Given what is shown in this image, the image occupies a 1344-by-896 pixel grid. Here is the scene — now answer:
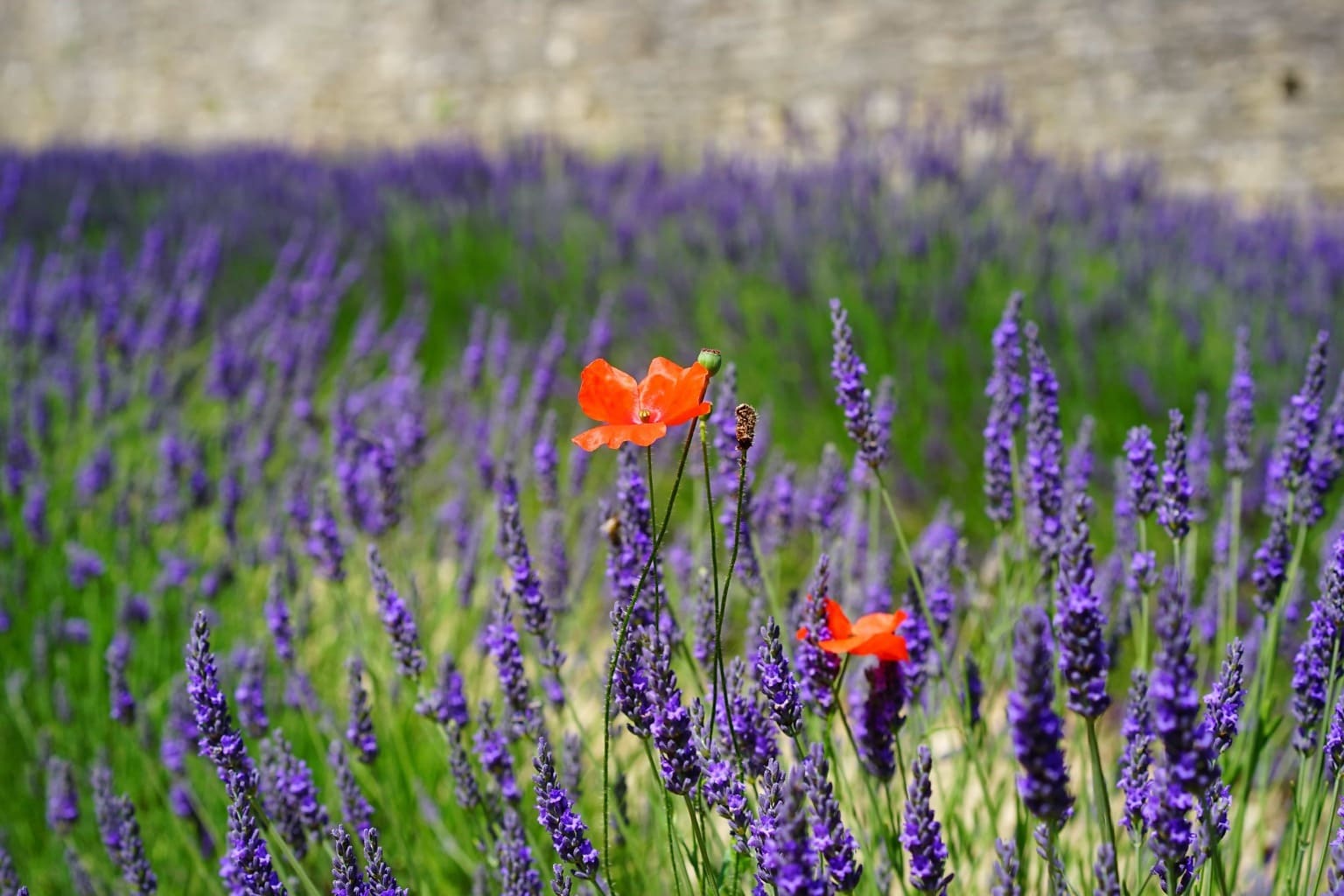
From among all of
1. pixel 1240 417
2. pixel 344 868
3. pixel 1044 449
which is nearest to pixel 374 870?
pixel 344 868

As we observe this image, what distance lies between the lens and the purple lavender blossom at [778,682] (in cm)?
92

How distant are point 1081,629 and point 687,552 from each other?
1.36m

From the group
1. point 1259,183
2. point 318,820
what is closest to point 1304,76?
point 1259,183

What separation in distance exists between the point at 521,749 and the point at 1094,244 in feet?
11.8

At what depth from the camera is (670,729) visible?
0.91 meters

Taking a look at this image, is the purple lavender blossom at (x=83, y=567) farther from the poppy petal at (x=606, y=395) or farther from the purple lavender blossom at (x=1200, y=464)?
the purple lavender blossom at (x=1200, y=464)

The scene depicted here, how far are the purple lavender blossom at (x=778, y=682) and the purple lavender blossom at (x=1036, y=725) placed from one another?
23 cm

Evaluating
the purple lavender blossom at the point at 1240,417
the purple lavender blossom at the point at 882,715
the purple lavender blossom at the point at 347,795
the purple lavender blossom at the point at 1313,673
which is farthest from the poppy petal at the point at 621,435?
the purple lavender blossom at the point at 1240,417

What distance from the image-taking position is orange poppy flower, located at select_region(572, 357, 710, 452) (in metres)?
0.92

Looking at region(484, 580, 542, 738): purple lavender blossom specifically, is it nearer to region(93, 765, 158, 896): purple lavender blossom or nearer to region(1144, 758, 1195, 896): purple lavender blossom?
region(93, 765, 158, 896): purple lavender blossom

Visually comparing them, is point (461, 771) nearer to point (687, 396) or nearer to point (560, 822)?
point (560, 822)

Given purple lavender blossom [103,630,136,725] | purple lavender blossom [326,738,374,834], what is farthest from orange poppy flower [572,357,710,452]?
purple lavender blossom [103,630,136,725]

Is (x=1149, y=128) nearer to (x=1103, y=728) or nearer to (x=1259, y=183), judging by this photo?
(x=1259, y=183)

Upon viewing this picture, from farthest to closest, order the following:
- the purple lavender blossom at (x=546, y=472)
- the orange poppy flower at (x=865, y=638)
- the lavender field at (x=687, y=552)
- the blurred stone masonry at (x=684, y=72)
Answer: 1. the blurred stone masonry at (x=684, y=72)
2. the purple lavender blossom at (x=546, y=472)
3. the lavender field at (x=687, y=552)
4. the orange poppy flower at (x=865, y=638)
